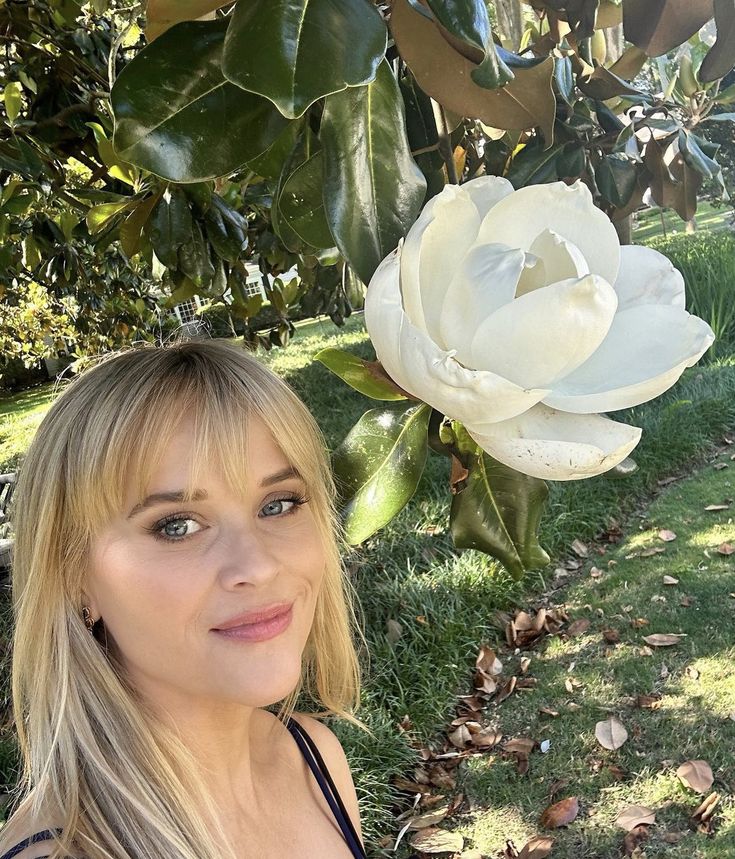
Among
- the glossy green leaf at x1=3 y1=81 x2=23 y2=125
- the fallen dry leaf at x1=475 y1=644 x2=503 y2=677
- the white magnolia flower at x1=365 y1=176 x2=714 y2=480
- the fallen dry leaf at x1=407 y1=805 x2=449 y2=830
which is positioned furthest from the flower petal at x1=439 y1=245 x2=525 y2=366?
the fallen dry leaf at x1=475 y1=644 x2=503 y2=677

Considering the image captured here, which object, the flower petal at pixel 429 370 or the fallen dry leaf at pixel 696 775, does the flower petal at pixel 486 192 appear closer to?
the flower petal at pixel 429 370

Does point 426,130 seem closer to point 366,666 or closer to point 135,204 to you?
point 135,204

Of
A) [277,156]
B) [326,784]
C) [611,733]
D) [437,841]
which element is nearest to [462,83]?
[277,156]

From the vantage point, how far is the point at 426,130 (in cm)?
70

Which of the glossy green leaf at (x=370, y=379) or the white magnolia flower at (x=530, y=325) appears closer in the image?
the white magnolia flower at (x=530, y=325)

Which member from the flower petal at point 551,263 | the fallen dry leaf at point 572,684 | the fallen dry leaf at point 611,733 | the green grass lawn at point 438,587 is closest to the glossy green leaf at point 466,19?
the flower petal at point 551,263

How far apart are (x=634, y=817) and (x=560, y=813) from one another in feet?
0.76

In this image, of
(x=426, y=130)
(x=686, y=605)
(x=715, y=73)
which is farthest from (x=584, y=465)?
(x=686, y=605)

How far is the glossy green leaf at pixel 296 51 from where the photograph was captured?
47 cm

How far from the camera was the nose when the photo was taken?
113cm

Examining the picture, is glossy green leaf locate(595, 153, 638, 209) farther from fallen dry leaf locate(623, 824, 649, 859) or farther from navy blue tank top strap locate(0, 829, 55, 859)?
fallen dry leaf locate(623, 824, 649, 859)

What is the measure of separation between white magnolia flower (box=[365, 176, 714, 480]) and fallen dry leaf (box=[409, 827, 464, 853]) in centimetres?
256

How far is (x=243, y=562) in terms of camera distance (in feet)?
3.74

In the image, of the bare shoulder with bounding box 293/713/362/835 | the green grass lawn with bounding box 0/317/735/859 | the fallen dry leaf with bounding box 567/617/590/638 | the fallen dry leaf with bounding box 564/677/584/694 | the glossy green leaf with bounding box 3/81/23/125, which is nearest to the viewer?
the glossy green leaf with bounding box 3/81/23/125
